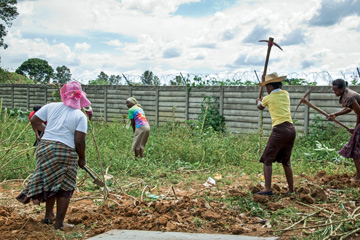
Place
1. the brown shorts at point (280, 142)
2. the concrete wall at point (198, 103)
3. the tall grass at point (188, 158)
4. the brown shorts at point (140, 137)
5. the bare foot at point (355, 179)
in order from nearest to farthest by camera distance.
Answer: the brown shorts at point (280, 142)
the bare foot at point (355, 179)
the tall grass at point (188, 158)
the brown shorts at point (140, 137)
the concrete wall at point (198, 103)

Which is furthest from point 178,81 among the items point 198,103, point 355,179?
point 355,179

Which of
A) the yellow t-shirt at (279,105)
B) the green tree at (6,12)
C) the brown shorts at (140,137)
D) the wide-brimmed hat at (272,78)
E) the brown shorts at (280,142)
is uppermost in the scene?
the green tree at (6,12)

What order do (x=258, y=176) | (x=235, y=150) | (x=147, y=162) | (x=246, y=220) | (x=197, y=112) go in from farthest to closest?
(x=197, y=112) → (x=235, y=150) → (x=147, y=162) → (x=258, y=176) → (x=246, y=220)

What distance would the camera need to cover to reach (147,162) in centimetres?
836

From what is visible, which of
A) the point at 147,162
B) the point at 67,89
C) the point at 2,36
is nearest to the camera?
the point at 67,89

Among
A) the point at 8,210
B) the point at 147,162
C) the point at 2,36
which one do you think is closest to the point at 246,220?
the point at 8,210

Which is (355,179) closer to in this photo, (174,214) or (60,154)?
(174,214)

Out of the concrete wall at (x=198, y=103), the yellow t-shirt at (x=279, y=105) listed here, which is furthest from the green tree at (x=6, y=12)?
the yellow t-shirt at (x=279, y=105)

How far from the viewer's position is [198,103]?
1401cm

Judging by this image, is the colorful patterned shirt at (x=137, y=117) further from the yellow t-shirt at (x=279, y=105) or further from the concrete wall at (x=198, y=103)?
the yellow t-shirt at (x=279, y=105)

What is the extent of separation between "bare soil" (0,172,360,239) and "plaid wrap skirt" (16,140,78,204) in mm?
429

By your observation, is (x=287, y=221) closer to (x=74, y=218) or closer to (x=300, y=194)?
(x=300, y=194)

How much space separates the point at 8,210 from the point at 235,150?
18.5 feet

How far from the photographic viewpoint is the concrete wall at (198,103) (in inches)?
450
